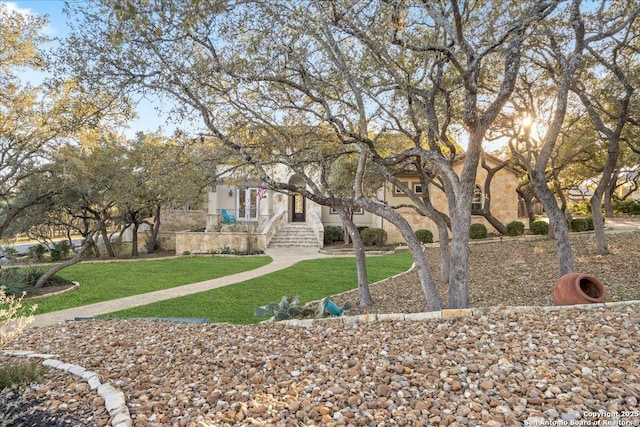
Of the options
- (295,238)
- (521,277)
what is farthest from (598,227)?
(295,238)

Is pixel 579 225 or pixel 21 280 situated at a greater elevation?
pixel 579 225

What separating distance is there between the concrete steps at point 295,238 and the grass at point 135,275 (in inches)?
157

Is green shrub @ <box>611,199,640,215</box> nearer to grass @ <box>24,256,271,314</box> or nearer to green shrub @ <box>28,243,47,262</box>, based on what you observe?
grass @ <box>24,256,271,314</box>

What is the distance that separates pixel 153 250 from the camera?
2188 centimetres

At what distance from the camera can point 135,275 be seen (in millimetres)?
13445

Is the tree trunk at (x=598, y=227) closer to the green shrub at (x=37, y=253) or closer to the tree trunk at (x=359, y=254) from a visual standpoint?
the tree trunk at (x=359, y=254)

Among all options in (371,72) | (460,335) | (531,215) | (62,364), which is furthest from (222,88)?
(531,215)

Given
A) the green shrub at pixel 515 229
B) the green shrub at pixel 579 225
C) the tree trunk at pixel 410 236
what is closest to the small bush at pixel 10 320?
the tree trunk at pixel 410 236

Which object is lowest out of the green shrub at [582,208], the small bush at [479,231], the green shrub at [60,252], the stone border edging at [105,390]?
the stone border edging at [105,390]

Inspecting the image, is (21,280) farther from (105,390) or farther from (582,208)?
(582,208)

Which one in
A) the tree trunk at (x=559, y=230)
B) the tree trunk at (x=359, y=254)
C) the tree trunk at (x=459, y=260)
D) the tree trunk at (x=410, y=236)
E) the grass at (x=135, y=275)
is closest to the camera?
the tree trunk at (x=459, y=260)

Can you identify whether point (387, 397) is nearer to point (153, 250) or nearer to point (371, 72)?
point (371, 72)

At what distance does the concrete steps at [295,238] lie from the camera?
69.6 feet

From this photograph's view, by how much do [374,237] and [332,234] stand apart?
307cm
